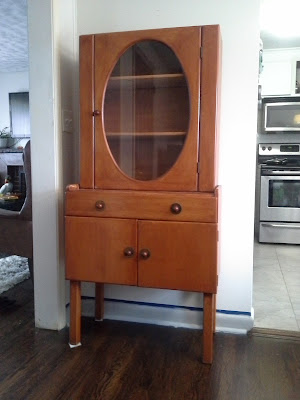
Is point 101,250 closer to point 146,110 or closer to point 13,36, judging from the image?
point 146,110

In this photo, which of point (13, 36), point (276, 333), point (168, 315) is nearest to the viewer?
point (276, 333)

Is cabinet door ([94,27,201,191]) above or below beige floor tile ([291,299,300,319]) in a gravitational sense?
above

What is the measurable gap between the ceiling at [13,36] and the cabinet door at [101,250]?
2792 mm

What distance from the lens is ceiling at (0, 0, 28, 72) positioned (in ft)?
11.6

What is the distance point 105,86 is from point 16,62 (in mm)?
4221

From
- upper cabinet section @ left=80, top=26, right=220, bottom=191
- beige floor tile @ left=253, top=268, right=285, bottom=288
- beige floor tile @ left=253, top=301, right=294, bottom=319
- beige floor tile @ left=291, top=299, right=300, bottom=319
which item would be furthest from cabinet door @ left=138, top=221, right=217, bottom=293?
beige floor tile @ left=253, top=268, right=285, bottom=288

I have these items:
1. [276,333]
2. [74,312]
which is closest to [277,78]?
[276,333]

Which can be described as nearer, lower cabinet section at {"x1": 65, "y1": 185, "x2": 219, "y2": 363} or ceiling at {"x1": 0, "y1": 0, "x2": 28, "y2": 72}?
lower cabinet section at {"x1": 65, "y1": 185, "x2": 219, "y2": 363}

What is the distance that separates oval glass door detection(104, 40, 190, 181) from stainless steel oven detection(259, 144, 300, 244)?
2.58 metres

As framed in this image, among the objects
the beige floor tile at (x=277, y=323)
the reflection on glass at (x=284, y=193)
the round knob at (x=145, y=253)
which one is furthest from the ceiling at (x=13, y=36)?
the beige floor tile at (x=277, y=323)

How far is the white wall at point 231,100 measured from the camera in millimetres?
1820

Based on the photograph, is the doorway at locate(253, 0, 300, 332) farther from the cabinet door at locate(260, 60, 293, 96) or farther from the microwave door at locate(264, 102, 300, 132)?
the microwave door at locate(264, 102, 300, 132)

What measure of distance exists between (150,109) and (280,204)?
Result: 2695 millimetres

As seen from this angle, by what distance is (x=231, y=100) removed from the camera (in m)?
1.86
